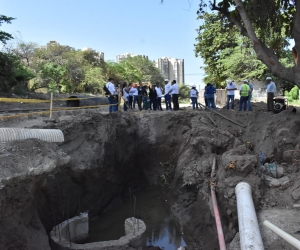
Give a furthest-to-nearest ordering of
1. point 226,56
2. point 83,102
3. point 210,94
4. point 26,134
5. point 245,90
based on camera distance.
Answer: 1. point 226,56
2. point 83,102
3. point 210,94
4. point 245,90
5. point 26,134

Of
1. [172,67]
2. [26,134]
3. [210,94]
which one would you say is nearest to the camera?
[26,134]

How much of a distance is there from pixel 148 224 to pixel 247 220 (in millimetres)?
5513

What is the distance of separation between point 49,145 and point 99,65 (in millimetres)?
32907

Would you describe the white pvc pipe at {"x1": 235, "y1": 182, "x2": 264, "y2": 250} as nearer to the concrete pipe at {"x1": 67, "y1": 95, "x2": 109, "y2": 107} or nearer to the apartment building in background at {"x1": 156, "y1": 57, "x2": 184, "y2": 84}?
the concrete pipe at {"x1": 67, "y1": 95, "x2": 109, "y2": 107}

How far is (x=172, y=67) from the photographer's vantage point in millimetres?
103562

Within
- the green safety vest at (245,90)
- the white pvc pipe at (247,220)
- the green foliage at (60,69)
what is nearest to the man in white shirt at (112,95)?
the green safety vest at (245,90)

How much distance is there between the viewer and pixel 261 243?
194 inches

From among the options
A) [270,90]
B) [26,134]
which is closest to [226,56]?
[270,90]

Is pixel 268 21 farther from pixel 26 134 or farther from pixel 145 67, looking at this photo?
pixel 145 67

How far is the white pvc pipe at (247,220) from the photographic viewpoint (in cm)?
490

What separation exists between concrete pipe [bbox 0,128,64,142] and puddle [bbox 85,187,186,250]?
3.83 metres

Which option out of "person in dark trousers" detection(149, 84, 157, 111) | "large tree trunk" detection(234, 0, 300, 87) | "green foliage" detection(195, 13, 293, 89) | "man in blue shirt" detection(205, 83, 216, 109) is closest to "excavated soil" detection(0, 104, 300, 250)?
"man in blue shirt" detection(205, 83, 216, 109)

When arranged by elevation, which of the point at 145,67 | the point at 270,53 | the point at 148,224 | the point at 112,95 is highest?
the point at 145,67

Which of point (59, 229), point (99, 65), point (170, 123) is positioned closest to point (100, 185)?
point (59, 229)
